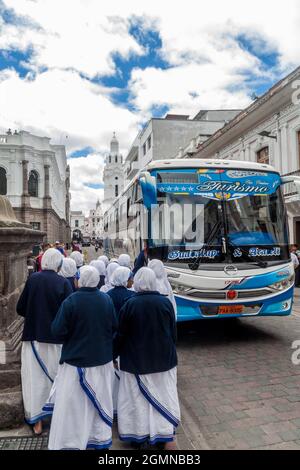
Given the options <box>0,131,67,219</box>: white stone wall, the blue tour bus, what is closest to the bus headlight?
the blue tour bus

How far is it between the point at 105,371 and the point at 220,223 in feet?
12.5

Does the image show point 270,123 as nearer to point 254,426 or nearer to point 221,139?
point 221,139

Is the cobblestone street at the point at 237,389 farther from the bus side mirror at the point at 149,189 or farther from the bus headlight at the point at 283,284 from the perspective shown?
the bus side mirror at the point at 149,189

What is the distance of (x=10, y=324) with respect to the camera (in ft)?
13.3

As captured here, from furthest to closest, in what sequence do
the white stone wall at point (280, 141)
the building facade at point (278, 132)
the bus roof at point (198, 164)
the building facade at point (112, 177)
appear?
the building facade at point (112, 177) < the white stone wall at point (280, 141) < the building facade at point (278, 132) < the bus roof at point (198, 164)

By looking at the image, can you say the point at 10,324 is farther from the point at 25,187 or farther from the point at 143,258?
the point at 25,187

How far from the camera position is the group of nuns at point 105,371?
2982 millimetres

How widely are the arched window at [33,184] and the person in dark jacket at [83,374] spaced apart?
4002cm

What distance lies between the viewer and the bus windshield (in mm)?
6098

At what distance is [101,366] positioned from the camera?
3072 millimetres

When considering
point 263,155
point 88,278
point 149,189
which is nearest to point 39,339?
point 88,278

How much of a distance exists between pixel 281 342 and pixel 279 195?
106 inches

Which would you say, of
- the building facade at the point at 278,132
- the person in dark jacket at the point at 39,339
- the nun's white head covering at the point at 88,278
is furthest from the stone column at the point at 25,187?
the nun's white head covering at the point at 88,278

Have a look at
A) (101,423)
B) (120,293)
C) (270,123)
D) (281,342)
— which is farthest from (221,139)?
(101,423)
